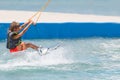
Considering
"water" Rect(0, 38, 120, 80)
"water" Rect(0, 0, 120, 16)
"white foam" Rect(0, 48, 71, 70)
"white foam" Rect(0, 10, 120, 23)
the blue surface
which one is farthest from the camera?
"water" Rect(0, 0, 120, 16)

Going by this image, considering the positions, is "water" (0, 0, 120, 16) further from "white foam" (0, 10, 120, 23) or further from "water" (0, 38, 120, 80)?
"water" (0, 38, 120, 80)

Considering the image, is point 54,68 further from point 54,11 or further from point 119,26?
point 54,11

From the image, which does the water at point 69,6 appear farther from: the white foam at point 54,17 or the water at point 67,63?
the water at point 67,63

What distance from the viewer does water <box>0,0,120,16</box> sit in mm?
10211

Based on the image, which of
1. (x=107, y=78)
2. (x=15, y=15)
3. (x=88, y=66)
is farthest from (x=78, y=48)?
(x=15, y=15)

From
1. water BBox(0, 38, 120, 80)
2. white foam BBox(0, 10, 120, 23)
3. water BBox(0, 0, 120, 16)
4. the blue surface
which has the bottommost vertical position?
water BBox(0, 38, 120, 80)

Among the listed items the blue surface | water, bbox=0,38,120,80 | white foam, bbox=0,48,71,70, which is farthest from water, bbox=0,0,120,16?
white foam, bbox=0,48,71,70

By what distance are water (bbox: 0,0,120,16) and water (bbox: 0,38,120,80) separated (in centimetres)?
229

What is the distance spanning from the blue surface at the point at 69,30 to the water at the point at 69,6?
51.0 inches

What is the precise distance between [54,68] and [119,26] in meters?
3.05

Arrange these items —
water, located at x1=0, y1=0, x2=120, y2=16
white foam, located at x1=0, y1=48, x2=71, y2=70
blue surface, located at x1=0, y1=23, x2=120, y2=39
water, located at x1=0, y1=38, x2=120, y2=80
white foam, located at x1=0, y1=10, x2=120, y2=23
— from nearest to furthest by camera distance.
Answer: water, located at x1=0, y1=38, x2=120, y2=80 → white foam, located at x1=0, y1=48, x2=71, y2=70 → blue surface, located at x1=0, y1=23, x2=120, y2=39 → white foam, located at x1=0, y1=10, x2=120, y2=23 → water, located at x1=0, y1=0, x2=120, y2=16

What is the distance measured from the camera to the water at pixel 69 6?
402 inches

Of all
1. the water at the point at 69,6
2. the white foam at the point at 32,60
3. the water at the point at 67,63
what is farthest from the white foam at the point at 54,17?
the white foam at the point at 32,60

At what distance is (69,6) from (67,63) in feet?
12.4
